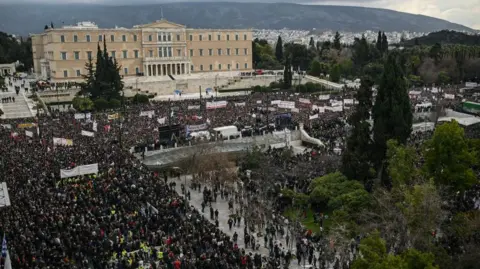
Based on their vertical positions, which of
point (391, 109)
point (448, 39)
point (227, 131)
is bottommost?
point (227, 131)

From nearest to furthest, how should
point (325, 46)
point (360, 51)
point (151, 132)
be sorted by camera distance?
point (151, 132), point (360, 51), point (325, 46)

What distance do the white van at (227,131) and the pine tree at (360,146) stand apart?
12903 millimetres

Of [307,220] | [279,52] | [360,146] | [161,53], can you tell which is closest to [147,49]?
[161,53]

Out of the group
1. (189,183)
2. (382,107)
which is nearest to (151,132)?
(189,183)

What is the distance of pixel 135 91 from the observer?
2638 inches

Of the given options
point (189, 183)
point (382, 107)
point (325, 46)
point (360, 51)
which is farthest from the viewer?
point (325, 46)

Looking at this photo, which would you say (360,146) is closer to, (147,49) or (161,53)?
(147,49)

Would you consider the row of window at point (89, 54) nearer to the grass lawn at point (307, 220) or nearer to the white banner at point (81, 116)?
the white banner at point (81, 116)

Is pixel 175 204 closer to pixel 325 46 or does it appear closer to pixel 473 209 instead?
pixel 473 209

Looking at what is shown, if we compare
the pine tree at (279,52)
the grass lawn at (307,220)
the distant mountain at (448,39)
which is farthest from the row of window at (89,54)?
the distant mountain at (448,39)

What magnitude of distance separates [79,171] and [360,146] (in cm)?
1492

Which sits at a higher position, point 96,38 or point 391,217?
point 96,38

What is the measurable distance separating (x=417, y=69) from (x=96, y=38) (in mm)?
47835

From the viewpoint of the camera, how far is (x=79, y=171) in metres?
26.7
